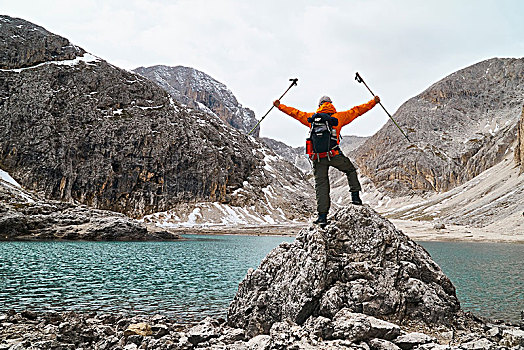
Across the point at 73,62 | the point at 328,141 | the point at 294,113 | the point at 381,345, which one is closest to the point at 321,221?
the point at 328,141

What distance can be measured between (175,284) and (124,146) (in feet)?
453

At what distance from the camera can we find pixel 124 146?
149 metres

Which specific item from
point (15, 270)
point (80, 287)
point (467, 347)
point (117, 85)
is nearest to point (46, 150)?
point (117, 85)

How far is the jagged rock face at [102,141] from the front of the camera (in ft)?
446

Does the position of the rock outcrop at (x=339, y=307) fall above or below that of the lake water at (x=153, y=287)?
above

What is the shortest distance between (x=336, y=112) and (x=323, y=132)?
3.01 feet

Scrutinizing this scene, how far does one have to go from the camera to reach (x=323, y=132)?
1039cm

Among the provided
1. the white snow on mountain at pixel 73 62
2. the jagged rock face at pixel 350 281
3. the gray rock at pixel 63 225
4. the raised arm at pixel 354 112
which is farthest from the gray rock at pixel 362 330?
the white snow on mountain at pixel 73 62

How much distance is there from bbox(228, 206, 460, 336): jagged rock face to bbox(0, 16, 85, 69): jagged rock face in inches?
7279

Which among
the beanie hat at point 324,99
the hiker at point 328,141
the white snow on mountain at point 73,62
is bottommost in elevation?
the hiker at point 328,141

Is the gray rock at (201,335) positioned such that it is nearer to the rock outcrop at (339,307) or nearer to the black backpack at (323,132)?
the rock outcrop at (339,307)

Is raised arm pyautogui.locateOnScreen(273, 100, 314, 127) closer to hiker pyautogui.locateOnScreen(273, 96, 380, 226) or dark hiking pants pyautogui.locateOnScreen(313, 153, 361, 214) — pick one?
hiker pyautogui.locateOnScreen(273, 96, 380, 226)

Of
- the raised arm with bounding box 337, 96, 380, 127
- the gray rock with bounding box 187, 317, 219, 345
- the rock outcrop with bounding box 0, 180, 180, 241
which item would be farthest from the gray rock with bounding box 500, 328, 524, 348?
the rock outcrop with bounding box 0, 180, 180, 241

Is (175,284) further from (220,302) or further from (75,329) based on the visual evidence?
(75,329)
